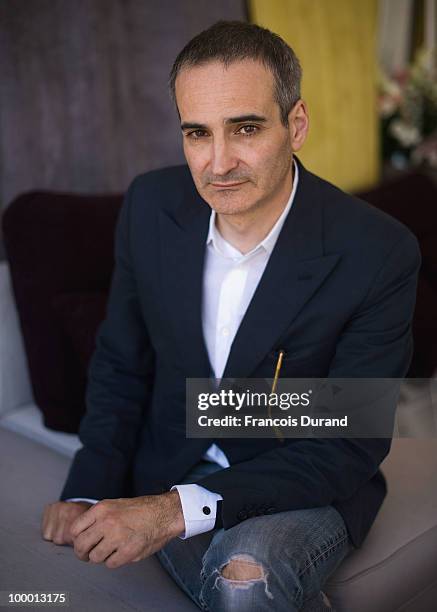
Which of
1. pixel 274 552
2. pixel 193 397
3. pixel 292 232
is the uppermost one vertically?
pixel 292 232

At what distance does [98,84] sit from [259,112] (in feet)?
4.20

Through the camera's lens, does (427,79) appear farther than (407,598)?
Yes

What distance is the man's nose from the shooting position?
5.27 feet

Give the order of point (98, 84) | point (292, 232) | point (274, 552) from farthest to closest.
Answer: point (98, 84) < point (292, 232) < point (274, 552)

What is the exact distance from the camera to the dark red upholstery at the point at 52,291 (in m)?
2.29

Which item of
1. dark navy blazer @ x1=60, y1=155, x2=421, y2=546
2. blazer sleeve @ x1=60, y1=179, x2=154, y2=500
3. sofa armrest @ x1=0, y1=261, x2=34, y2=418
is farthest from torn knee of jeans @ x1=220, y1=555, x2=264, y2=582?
sofa armrest @ x1=0, y1=261, x2=34, y2=418

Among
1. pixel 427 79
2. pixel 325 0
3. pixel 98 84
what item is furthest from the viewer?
pixel 427 79

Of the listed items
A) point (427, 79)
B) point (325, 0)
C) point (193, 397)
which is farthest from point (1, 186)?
point (427, 79)

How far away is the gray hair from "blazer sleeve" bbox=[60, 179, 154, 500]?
1.46 ft

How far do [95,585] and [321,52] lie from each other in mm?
2762

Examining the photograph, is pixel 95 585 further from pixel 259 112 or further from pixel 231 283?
pixel 259 112

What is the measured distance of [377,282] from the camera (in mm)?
1665

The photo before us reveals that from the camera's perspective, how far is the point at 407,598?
68.9 inches

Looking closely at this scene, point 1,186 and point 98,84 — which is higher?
point 98,84
